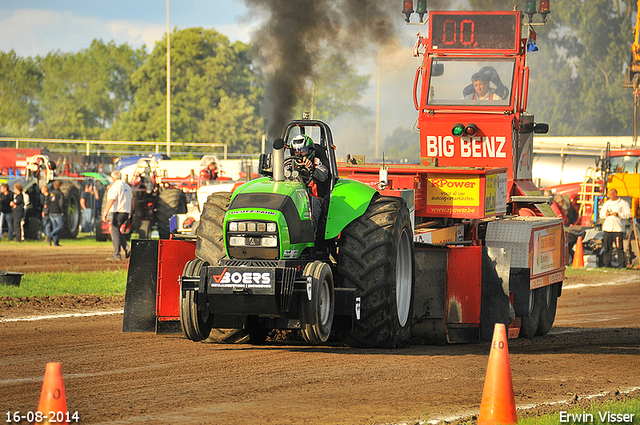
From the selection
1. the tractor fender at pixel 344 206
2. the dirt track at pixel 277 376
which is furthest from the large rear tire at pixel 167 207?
the tractor fender at pixel 344 206

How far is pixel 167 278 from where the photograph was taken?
8.88 metres

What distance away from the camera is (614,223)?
20.6 meters

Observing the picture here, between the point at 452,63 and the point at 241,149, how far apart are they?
49074 millimetres

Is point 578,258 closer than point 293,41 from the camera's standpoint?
No

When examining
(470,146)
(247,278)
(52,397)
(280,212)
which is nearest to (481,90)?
(470,146)

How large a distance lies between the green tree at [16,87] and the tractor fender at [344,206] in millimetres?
72946

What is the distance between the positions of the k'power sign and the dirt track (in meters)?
1.66

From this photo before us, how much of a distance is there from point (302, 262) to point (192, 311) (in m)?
1.03

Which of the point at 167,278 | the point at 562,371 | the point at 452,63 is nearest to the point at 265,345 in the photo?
the point at 167,278

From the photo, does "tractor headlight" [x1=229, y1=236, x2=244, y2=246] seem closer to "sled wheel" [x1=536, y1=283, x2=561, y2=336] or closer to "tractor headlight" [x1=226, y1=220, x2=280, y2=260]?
"tractor headlight" [x1=226, y1=220, x2=280, y2=260]

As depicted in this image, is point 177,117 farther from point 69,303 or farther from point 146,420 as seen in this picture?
point 146,420

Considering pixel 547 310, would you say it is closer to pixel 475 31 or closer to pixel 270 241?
pixel 475 31

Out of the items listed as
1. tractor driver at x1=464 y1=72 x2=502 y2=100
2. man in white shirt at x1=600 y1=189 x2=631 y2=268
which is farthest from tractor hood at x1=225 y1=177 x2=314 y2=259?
man in white shirt at x1=600 y1=189 x2=631 y2=268

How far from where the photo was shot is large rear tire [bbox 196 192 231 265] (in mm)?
8047
